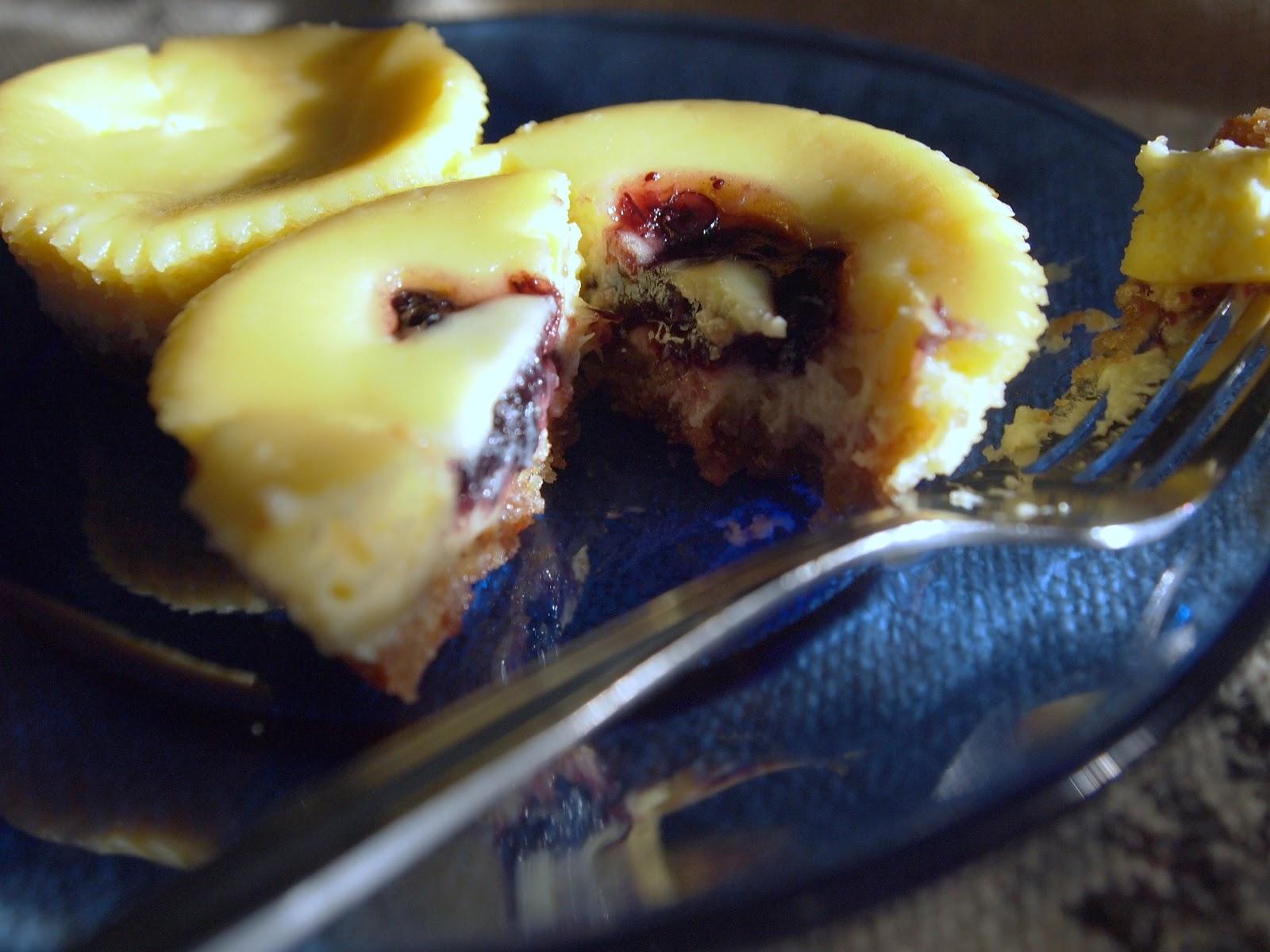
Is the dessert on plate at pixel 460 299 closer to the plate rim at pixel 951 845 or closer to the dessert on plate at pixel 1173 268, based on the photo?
the dessert on plate at pixel 1173 268

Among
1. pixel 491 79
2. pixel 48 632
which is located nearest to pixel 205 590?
pixel 48 632

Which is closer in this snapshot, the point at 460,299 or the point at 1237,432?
the point at 1237,432

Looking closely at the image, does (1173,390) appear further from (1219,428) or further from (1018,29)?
(1018,29)

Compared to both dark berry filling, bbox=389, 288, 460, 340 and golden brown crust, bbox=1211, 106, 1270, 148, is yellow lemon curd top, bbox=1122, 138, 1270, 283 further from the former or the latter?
dark berry filling, bbox=389, 288, 460, 340

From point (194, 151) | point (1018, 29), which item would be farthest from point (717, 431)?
point (1018, 29)

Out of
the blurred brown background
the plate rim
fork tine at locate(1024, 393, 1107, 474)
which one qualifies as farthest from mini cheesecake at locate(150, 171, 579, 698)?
the blurred brown background
